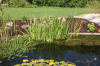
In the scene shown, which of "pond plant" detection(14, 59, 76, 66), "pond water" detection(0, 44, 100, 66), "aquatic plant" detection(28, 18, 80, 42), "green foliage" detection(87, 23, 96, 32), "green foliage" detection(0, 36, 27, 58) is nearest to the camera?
"pond plant" detection(14, 59, 76, 66)

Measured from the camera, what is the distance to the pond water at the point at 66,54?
588 centimetres

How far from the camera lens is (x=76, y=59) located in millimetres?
6098

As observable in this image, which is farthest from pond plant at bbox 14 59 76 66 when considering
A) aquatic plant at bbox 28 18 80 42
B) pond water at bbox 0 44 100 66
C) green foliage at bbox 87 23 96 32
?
green foliage at bbox 87 23 96 32

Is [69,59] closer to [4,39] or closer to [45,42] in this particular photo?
[45,42]

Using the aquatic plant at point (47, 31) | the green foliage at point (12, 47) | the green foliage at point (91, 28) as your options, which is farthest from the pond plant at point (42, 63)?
the green foliage at point (91, 28)

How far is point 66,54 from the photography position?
6.55 metres

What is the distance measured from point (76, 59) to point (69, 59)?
224mm

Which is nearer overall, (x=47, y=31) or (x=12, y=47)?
(x=12, y=47)

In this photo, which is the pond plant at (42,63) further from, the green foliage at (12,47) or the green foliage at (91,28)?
the green foliage at (91,28)

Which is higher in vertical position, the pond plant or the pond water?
the pond plant

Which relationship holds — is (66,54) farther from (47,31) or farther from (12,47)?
(12,47)

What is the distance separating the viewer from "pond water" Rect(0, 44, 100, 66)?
19.3 ft

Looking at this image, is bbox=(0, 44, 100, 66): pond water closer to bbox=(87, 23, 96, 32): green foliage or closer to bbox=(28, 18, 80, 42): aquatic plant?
bbox=(28, 18, 80, 42): aquatic plant

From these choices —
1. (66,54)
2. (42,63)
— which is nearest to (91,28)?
(66,54)
